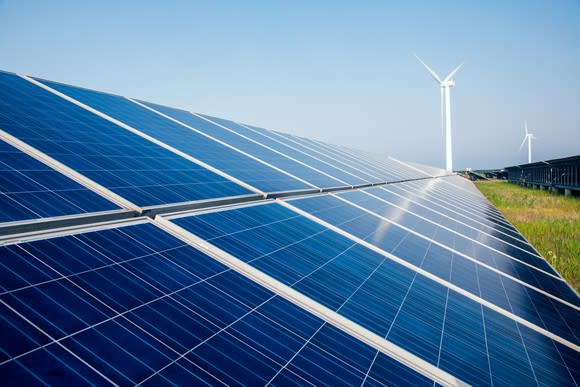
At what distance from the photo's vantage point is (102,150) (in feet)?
27.7

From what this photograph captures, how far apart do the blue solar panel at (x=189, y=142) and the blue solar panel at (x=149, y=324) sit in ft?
17.4

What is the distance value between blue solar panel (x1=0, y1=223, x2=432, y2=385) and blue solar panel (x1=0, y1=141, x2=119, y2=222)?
780 millimetres

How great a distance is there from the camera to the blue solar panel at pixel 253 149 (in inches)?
555

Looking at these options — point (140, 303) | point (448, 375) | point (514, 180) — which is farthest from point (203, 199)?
point (514, 180)

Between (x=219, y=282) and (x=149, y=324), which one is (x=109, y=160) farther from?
(x=149, y=324)

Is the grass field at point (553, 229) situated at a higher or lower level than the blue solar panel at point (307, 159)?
lower

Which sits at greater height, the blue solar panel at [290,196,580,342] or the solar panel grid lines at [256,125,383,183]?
the solar panel grid lines at [256,125,383,183]

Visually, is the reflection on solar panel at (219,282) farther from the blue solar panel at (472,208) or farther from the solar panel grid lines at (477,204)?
the solar panel grid lines at (477,204)

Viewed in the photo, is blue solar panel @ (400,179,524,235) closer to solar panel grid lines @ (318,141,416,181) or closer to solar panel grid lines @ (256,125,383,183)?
solar panel grid lines @ (256,125,383,183)

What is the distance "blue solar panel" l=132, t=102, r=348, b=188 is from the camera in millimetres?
14087

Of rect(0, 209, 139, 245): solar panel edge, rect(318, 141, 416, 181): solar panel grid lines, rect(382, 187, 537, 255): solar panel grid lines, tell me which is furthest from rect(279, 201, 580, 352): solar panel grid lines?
rect(318, 141, 416, 181): solar panel grid lines

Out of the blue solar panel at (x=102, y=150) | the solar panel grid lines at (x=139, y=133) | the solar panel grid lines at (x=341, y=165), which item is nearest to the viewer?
the blue solar panel at (x=102, y=150)

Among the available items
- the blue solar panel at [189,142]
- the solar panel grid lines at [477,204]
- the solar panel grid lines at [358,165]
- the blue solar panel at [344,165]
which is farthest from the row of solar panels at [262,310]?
the solar panel grid lines at [358,165]

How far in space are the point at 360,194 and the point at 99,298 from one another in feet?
36.0
